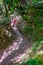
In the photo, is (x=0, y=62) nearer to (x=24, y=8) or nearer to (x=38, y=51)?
(x=38, y=51)

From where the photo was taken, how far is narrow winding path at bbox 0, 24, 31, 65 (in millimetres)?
8159

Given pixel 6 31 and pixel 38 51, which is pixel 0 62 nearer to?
pixel 38 51

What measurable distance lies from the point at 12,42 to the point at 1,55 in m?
1.29

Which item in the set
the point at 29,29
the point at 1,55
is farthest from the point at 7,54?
the point at 29,29

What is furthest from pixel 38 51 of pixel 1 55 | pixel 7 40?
pixel 7 40

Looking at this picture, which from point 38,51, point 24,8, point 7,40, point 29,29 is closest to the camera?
point 38,51

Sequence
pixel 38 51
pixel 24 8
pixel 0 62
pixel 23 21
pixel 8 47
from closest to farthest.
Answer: pixel 38 51 < pixel 0 62 < pixel 8 47 < pixel 23 21 < pixel 24 8

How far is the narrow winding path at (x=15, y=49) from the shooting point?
816cm

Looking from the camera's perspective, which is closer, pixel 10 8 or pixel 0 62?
pixel 0 62

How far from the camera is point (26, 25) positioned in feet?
37.9

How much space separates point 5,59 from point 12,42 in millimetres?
1834

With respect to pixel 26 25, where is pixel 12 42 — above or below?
below

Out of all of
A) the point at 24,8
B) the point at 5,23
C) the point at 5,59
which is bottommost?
the point at 5,59

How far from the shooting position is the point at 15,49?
8945mm
